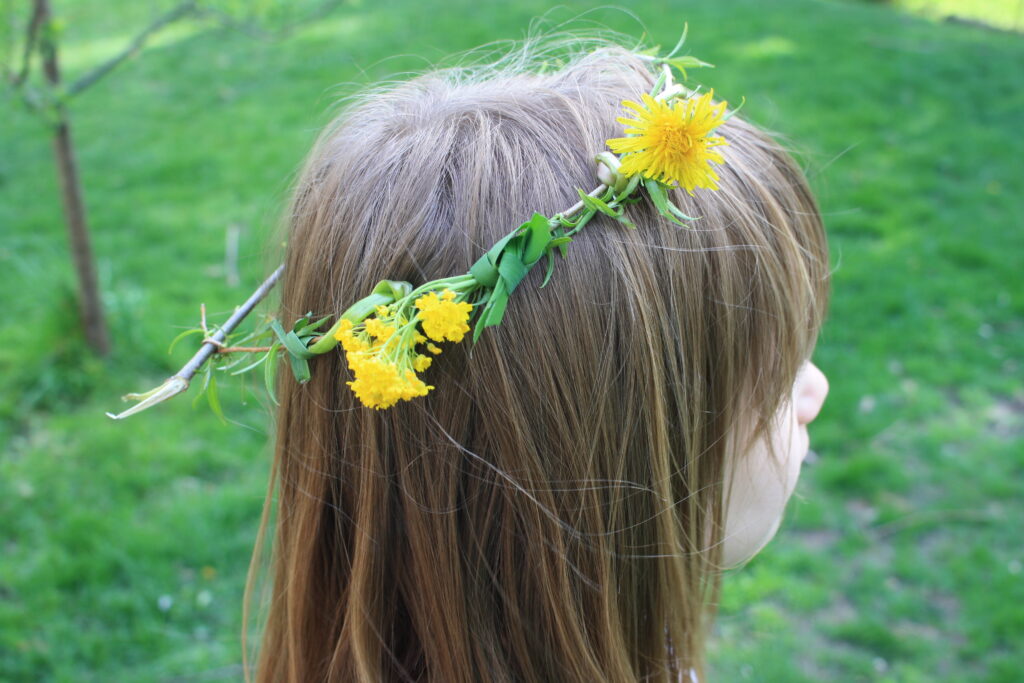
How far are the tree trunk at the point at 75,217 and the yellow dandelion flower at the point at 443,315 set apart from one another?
2.68m

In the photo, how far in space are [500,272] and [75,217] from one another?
3.05 m

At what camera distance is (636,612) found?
1.21 meters

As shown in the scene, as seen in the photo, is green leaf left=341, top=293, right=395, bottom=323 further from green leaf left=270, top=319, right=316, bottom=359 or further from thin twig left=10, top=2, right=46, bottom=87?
thin twig left=10, top=2, right=46, bottom=87

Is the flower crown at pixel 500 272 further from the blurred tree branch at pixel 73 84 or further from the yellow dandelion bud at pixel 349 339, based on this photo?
the blurred tree branch at pixel 73 84

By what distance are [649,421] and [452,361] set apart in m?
0.28

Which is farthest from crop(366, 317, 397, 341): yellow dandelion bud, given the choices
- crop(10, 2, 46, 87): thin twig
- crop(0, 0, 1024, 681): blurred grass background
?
crop(10, 2, 46, 87): thin twig

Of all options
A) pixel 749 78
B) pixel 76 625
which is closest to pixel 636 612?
pixel 76 625

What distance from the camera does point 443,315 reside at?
881 millimetres

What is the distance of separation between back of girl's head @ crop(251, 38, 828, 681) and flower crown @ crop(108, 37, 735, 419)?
0.12 ft

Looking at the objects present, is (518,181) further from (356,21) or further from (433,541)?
(356,21)

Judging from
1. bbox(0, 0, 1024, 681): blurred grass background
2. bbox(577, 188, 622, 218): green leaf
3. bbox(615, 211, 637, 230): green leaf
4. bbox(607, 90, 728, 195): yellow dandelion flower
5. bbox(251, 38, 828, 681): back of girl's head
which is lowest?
bbox(0, 0, 1024, 681): blurred grass background

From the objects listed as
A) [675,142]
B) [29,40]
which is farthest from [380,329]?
[29,40]

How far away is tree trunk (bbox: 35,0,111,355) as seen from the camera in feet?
9.99

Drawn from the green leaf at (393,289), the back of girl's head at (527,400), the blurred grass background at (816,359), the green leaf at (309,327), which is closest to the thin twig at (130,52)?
the blurred grass background at (816,359)
